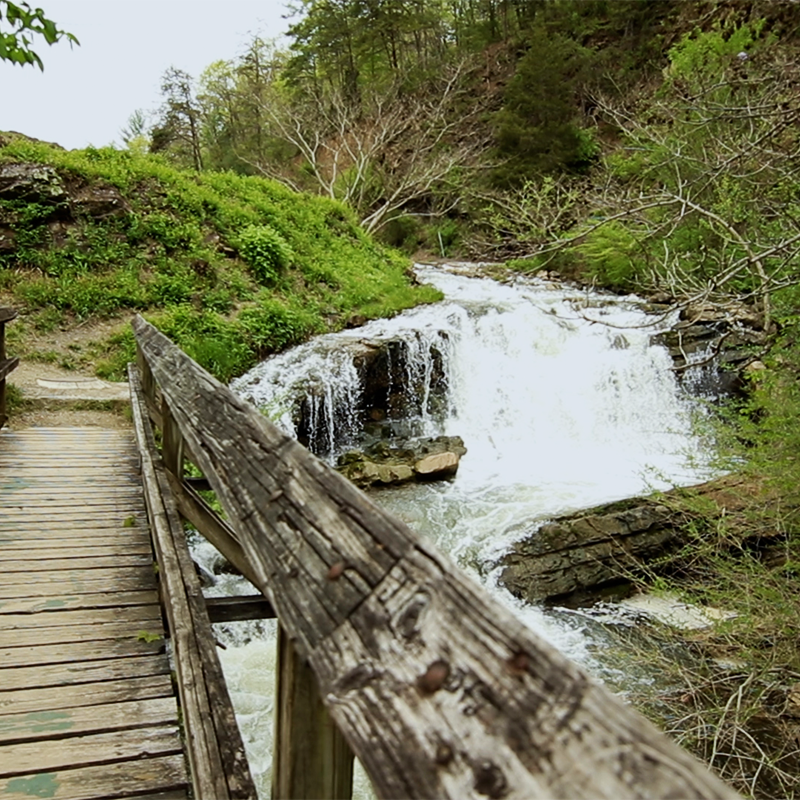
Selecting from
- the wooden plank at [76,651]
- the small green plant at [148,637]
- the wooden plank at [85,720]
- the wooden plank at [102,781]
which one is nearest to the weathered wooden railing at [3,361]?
the wooden plank at [76,651]

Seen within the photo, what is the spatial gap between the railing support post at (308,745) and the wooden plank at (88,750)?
1.37m

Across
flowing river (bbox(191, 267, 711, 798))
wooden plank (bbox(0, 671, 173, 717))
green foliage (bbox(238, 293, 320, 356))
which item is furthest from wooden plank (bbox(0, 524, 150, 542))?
green foliage (bbox(238, 293, 320, 356))

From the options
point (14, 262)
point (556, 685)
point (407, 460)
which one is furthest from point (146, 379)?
point (14, 262)

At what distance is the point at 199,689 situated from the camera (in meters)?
1.73

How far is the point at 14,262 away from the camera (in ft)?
38.0

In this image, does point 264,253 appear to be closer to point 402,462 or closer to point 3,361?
point 402,462

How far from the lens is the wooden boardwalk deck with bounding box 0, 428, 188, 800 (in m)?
2.06

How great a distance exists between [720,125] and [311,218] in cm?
981

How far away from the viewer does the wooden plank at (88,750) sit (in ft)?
6.81

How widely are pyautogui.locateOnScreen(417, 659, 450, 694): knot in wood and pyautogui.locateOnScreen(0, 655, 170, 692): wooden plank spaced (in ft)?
7.68

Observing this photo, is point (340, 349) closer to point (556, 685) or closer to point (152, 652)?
point (152, 652)

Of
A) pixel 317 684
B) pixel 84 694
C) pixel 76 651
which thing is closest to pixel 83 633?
pixel 76 651

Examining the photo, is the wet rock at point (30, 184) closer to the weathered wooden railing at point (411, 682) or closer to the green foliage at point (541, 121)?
the weathered wooden railing at point (411, 682)

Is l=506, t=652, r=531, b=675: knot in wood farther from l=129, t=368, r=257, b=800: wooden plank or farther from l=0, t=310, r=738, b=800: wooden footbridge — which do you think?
l=129, t=368, r=257, b=800: wooden plank
